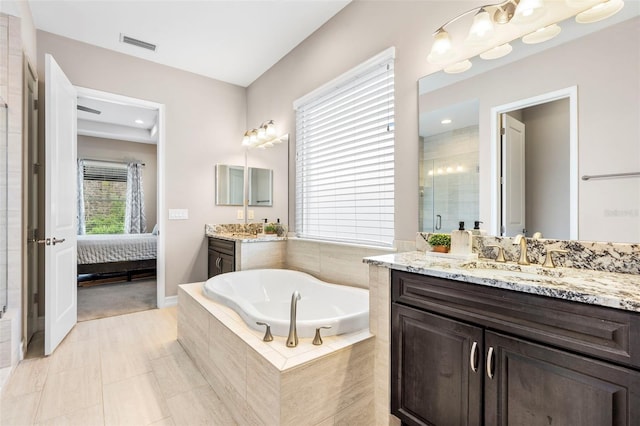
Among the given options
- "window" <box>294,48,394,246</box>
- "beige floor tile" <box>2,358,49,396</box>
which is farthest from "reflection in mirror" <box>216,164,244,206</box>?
"beige floor tile" <box>2,358,49,396</box>

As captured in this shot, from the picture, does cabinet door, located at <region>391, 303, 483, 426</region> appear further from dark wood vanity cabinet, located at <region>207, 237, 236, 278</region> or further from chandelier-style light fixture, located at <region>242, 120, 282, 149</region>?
chandelier-style light fixture, located at <region>242, 120, 282, 149</region>

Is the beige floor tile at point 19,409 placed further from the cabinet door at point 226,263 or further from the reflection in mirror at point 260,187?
the reflection in mirror at point 260,187

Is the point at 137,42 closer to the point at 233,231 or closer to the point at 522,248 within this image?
the point at 233,231

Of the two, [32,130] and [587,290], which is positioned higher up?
[32,130]

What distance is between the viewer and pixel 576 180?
1.31 metres

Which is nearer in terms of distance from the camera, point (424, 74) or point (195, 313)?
point (424, 74)

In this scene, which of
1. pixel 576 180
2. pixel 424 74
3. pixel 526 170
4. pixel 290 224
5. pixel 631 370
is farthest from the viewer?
pixel 290 224

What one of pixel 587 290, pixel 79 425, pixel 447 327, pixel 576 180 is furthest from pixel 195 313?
pixel 576 180

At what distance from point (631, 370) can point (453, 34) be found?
1731mm

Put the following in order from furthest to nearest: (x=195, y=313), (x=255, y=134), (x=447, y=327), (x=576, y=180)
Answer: (x=255, y=134) → (x=195, y=313) → (x=576, y=180) → (x=447, y=327)

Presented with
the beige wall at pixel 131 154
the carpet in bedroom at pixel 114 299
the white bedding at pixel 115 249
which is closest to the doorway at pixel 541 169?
the carpet in bedroom at pixel 114 299

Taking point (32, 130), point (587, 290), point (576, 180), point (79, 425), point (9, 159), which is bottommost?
point (79, 425)

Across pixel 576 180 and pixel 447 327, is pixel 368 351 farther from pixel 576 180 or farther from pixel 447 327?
pixel 576 180

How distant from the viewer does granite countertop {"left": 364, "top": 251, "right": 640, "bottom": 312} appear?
2.82ft
